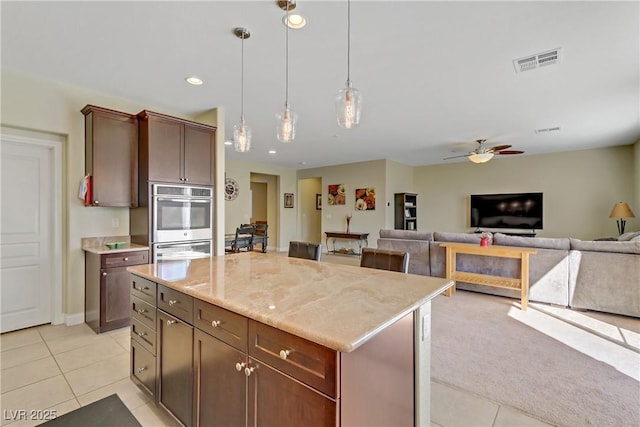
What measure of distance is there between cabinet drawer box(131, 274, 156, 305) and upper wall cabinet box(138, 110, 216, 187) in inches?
65.5

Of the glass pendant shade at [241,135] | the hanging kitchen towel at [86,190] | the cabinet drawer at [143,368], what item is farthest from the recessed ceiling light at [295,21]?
the hanging kitchen towel at [86,190]

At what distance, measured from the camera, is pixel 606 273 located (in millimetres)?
3449

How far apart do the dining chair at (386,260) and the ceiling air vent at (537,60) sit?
224 cm

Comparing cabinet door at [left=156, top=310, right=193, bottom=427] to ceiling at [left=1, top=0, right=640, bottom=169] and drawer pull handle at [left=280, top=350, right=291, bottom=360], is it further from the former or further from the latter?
ceiling at [left=1, top=0, right=640, bottom=169]

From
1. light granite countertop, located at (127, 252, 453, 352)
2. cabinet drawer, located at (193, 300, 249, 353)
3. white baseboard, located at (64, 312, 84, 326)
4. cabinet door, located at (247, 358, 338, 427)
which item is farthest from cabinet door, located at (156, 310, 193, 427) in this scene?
white baseboard, located at (64, 312, 84, 326)

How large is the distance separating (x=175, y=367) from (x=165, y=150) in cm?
258

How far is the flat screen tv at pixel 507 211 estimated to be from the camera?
22.9ft

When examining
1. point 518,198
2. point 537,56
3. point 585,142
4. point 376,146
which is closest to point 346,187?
point 376,146

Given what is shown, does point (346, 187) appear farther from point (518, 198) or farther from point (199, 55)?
point (199, 55)

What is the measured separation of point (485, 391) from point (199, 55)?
3567 millimetres

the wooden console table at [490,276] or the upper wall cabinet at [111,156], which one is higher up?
the upper wall cabinet at [111,156]

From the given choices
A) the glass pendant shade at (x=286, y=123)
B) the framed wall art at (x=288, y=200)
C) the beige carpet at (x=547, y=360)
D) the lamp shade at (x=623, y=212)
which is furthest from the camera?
the framed wall art at (x=288, y=200)

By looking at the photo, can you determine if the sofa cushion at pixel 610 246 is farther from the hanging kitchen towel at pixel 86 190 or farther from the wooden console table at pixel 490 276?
the hanging kitchen towel at pixel 86 190

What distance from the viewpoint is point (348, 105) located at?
6.20 ft
